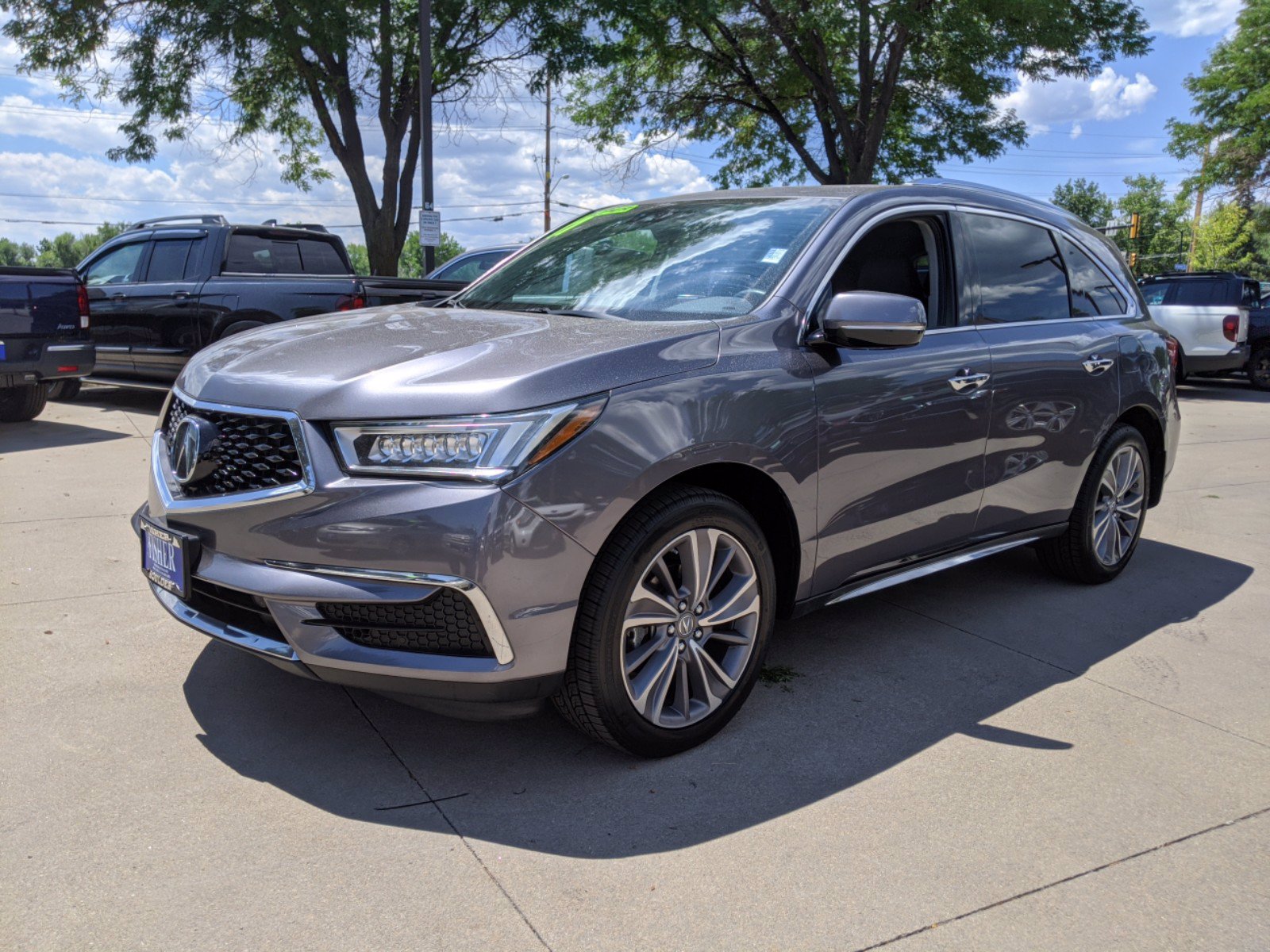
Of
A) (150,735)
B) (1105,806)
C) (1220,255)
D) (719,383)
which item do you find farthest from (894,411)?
(1220,255)

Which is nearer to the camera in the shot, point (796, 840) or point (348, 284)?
point (796, 840)

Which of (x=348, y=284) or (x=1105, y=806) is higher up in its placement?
(x=348, y=284)

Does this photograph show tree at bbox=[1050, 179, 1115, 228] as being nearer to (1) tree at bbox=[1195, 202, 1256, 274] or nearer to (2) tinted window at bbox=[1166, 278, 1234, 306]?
(1) tree at bbox=[1195, 202, 1256, 274]

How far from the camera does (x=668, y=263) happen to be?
12.8 ft

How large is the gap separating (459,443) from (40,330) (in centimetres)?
751

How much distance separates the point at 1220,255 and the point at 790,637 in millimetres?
71589

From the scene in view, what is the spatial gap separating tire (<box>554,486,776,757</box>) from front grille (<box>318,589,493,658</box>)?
Answer: 31 cm

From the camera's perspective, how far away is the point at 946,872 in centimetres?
270

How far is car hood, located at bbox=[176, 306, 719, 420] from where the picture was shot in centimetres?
283

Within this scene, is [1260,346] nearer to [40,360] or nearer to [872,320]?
[872,320]

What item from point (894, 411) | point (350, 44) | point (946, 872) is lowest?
point (946, 872)

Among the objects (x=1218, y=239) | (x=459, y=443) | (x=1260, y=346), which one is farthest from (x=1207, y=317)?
(x=1218, y=239)

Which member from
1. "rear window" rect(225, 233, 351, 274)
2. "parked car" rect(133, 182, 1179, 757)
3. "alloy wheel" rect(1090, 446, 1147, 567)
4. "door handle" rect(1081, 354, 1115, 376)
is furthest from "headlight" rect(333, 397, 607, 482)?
"rear window" rect(225, 233, 351, 274)

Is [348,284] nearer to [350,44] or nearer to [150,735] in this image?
[150,735]
